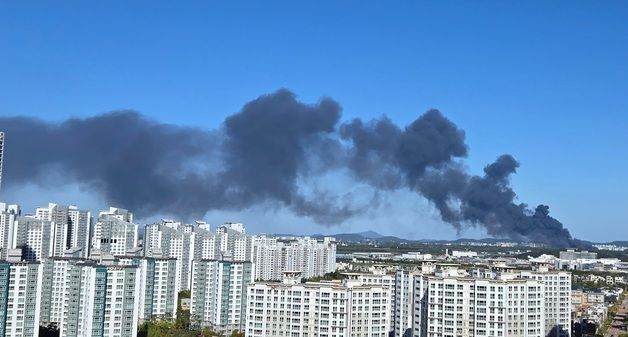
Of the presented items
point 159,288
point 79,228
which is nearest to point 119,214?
point 79,228

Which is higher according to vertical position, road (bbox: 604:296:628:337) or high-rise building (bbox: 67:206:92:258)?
high-rise building (bbox: 67:206:92:258)

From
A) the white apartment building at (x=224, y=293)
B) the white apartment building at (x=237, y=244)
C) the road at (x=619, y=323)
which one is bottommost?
the road at (x=619, y=323)

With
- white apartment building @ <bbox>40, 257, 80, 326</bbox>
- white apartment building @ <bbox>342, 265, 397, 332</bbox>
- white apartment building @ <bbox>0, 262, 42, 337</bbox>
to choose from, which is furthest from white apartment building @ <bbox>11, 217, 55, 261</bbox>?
white apartment building @ <bbox>342, 265, 397, 332</bbox>

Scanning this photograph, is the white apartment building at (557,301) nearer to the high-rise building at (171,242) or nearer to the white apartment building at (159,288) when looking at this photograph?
the white apartment building at (159,288)

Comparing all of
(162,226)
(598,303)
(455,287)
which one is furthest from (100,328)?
(598,303)

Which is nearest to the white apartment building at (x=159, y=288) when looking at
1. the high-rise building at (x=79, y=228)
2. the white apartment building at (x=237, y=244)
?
the white apartment building at (x=237, y=244)

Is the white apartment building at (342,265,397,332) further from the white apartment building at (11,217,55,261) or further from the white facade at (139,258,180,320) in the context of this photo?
the white apartment building at (11,217,55,261)

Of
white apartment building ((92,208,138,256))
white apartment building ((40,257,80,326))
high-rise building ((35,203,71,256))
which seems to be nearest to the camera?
white apartment building ((40,257,80,326))
